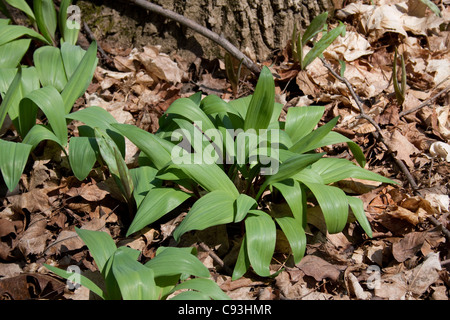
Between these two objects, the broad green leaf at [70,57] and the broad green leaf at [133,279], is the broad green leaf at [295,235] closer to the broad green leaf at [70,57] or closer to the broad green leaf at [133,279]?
the broad green leaf at [133,279]

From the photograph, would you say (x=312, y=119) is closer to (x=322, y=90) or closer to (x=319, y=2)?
(x=322, y=90)

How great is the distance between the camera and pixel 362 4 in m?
3.06

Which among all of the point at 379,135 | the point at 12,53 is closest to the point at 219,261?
the point at 379,135

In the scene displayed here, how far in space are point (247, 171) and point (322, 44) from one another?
1071 mm

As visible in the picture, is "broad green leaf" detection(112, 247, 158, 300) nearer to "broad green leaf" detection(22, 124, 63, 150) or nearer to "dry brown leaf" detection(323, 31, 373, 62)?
"broad green leaf" detection(22, 124, 63, 150)

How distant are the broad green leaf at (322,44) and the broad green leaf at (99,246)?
1688 millimetres

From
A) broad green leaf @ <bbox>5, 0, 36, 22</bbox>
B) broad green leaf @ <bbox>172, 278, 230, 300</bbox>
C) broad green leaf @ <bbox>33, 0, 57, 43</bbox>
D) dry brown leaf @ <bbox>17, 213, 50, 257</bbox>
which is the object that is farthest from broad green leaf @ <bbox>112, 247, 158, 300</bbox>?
broad green leaf @ <bbox>5, 0, 36, 22</bbox>

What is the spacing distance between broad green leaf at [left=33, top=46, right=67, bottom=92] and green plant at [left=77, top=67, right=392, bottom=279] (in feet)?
2.37

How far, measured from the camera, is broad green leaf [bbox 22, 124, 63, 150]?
2102mm

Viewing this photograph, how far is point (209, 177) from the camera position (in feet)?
6.08

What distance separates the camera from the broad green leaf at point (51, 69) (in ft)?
8.06

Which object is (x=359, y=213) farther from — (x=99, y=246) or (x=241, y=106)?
(x=99, y=246)

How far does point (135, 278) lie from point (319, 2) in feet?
7.50

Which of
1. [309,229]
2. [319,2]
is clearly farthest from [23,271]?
[319,2]
